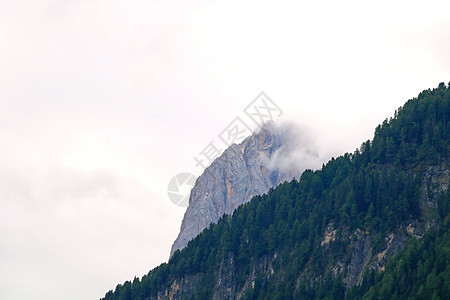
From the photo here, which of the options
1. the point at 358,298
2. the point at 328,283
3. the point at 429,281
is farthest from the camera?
the point at 328,283

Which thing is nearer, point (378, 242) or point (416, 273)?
point (416, 273)

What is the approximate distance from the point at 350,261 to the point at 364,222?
35.9 feet

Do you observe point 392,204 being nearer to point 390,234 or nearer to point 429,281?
point 390,234

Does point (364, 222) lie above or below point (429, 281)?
above

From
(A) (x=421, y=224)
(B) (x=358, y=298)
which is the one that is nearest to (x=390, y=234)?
(A) (x=421, y=224)

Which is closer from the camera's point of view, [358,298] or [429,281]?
[429,281]

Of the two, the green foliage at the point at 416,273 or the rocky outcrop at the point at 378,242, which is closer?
the green foliage at the point at 416,273

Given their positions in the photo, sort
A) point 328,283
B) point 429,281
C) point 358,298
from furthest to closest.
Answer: point 328,283 < point 358,298 < point 429,281

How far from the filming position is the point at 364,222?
198 metres

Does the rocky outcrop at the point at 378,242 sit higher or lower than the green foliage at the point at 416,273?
higher

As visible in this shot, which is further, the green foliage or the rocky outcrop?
the rocky outcrop

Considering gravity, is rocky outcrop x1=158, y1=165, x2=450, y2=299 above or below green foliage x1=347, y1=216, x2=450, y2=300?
above

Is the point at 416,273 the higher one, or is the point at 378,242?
the point at 378,242

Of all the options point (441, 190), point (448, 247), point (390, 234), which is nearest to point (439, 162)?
→ point (441, 190)
